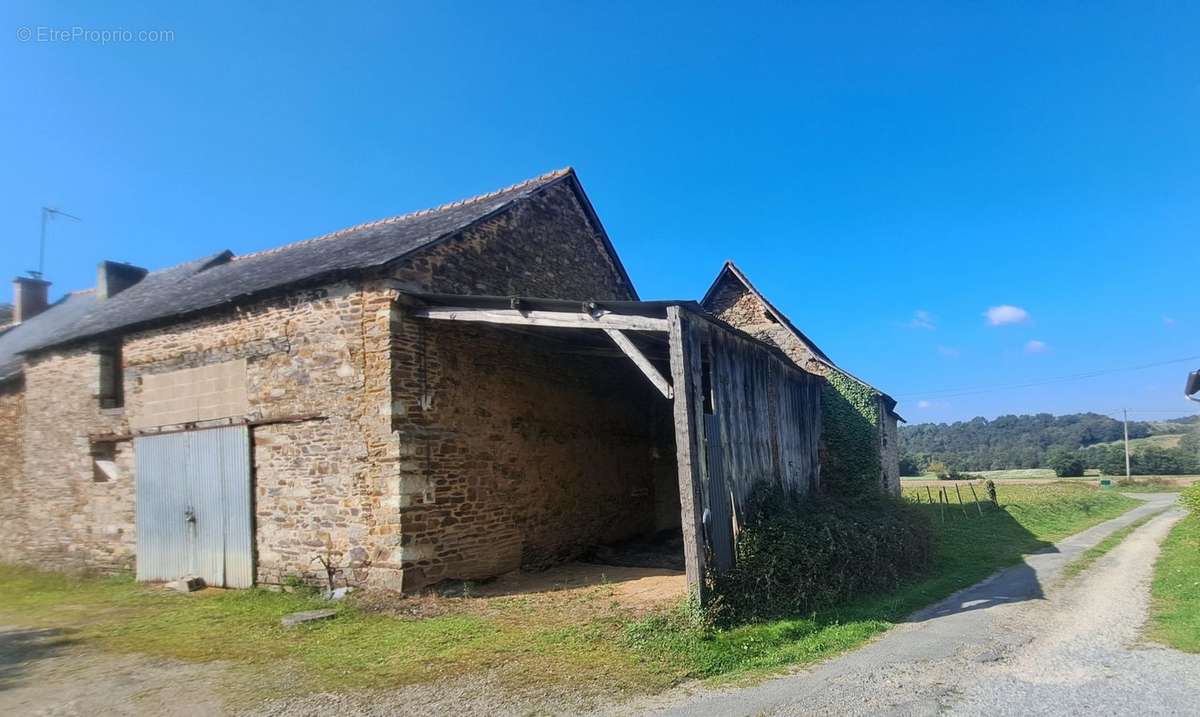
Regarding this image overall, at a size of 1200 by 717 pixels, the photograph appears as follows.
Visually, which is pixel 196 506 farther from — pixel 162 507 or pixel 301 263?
pixel 301 263

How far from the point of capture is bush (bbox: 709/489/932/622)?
278 inches

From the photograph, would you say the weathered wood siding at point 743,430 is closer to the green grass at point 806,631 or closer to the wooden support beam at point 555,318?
the wooden support beam at point 555,318

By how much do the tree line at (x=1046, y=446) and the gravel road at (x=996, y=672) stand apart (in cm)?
5443

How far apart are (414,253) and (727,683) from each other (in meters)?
6.43

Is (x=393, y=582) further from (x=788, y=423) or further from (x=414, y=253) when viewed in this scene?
(x=788, y=423)

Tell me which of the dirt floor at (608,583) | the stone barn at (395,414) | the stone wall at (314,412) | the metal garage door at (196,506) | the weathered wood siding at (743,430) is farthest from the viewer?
the metal garage door at (196,506)

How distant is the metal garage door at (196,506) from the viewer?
9289 millimetres

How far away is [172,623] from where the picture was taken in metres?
7.61

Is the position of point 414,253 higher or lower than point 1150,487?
higher

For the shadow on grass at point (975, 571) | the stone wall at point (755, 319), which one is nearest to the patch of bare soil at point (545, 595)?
the shadow on grass at point (975, 571)

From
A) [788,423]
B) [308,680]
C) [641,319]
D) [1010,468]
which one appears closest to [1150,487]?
[1010,468]

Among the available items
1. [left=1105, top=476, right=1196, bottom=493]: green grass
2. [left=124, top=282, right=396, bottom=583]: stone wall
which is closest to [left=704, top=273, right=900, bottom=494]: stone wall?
[left=124, top=282, right=396, bottom=583]: stone wall

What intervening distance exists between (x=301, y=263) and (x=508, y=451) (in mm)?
4883

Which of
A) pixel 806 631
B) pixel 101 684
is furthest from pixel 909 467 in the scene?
pixel 101 684
